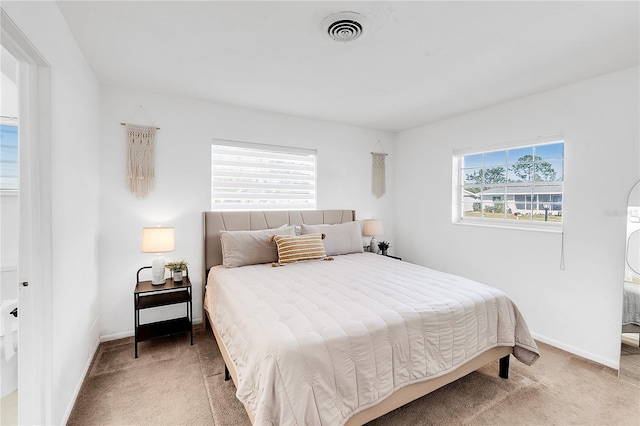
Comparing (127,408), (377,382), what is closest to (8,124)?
(127,408)

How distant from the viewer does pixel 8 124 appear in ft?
5.54

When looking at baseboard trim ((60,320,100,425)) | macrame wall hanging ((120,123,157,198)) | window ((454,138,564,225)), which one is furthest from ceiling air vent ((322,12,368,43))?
baseboard trim ((60,320,100,425))

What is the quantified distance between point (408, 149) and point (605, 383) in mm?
3357

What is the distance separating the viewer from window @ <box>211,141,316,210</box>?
357cm

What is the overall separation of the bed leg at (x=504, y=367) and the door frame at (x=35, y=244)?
9.75 feet

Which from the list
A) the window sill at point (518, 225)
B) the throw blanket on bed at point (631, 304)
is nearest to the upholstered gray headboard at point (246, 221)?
the window sill at point (518, 225)

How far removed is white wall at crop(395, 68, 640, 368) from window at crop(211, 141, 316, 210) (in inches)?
79.7

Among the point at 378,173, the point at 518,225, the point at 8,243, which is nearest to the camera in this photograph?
the point at 8,243

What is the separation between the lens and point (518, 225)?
11.1 feet

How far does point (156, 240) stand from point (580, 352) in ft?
13.4

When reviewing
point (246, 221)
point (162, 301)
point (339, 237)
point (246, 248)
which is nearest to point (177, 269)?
point (162, 301)

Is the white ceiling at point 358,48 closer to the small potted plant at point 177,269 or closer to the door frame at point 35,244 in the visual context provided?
the door frame at point 35,244

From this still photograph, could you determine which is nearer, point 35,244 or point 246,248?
point 35,244

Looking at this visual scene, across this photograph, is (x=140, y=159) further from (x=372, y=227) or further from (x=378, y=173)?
(x=378, y=173)
